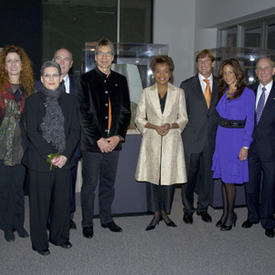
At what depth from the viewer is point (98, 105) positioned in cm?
308

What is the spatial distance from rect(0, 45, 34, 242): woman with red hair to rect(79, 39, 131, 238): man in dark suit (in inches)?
18.9

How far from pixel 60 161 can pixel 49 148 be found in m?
0.13

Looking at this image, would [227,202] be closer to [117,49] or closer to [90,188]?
[90,188]

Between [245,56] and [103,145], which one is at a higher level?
[245,56]

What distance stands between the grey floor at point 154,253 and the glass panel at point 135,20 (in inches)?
194

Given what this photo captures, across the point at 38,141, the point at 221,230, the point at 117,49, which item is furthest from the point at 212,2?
the point at 38,141

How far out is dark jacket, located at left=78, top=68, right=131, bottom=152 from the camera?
305cm

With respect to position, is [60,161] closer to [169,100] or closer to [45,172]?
[45,172]

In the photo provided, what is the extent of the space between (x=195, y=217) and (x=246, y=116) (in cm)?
119

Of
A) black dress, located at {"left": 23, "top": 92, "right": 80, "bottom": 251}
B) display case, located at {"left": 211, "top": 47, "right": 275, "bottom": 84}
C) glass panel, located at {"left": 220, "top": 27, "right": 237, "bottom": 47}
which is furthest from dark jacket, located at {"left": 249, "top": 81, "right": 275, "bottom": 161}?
glass panel, located at {"left": 220, "top": 27, "right": 237, "bottom": 47}

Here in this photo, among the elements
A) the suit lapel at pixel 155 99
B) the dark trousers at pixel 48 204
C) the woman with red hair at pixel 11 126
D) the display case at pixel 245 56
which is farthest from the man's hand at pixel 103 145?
the display case at pixel 245 56

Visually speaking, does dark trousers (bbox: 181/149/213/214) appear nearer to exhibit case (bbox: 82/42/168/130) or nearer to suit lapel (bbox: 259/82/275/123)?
suit lapel (bbox: 259/82/275/123)

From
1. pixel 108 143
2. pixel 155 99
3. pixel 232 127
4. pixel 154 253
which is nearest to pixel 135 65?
pixel 155 99

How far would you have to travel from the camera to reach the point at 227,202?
3.45 meters
